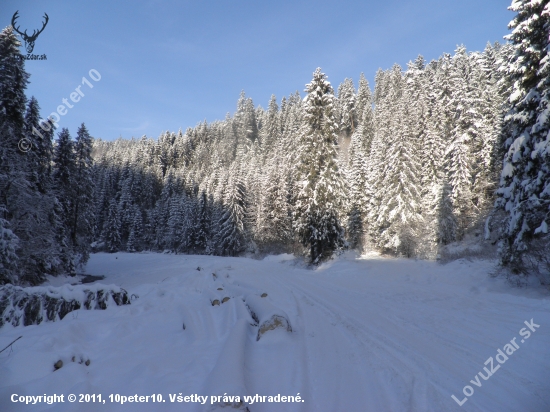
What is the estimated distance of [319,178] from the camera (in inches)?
782

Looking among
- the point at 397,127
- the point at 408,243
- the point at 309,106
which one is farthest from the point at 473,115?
the point at 309,106

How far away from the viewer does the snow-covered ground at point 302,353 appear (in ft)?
12.5

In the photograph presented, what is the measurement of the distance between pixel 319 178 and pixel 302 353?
51.7 feet

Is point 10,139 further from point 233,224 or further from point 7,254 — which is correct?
point 233,224

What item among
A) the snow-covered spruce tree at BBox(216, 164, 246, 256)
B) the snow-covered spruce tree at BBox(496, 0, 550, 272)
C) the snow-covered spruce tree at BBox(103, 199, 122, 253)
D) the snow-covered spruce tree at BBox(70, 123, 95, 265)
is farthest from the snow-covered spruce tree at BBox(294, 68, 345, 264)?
the snow-covered spruce tree at BBox(103, 199, 122, 253)

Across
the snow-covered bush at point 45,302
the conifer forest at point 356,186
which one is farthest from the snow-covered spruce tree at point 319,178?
the snow-covered bush at point 45,302

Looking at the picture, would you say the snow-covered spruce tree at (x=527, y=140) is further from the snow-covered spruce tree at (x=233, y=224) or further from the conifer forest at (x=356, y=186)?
the snow-covered spruce tree at (x=233, y=224)

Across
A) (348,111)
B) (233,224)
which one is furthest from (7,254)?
(348,111)

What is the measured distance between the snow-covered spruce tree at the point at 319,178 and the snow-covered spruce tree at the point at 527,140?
9974mm

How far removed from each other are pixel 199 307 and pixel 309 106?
1711 cm

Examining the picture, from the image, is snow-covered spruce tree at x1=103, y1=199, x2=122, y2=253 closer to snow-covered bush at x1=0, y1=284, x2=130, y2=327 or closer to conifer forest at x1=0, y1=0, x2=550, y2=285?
conifer forest at x1=0, y1=0, x2=550, y2=285

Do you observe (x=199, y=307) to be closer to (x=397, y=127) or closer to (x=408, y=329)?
(x=408, y=329)

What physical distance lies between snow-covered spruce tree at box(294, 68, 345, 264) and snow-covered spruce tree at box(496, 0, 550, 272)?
9.97 m

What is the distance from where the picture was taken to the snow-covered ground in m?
3.79
